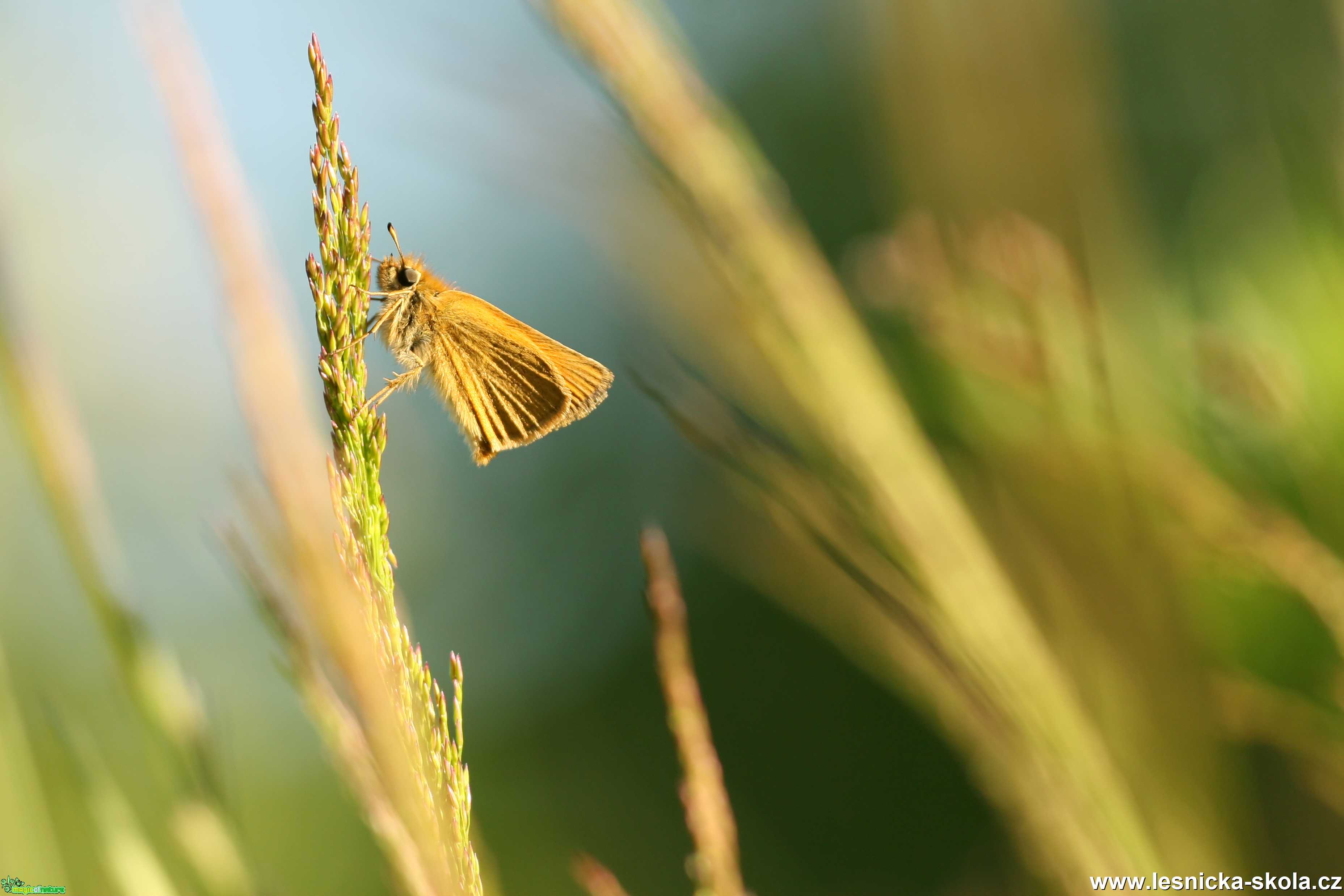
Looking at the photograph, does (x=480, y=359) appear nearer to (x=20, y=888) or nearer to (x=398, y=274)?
(x=398, y=274)

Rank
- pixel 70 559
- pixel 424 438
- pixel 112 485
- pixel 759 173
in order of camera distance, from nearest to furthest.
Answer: pixel 70 559, pixel 759 173, pixel 424 438, pixel 112 485

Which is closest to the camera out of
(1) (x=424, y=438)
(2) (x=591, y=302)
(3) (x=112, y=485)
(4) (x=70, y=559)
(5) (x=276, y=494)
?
(5) (x=276, y=494)

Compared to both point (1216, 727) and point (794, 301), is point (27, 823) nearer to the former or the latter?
point (794, 301)

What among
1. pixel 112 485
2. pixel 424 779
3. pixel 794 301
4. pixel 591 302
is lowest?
pixel 424 779

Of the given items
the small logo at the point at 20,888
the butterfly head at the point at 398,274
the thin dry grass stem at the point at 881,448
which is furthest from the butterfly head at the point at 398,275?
the small logo at the point at 20,888

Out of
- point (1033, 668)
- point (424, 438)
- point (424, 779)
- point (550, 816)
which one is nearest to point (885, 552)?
point (1033, 668)

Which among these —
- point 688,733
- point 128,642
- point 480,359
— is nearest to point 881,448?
point 688,733
